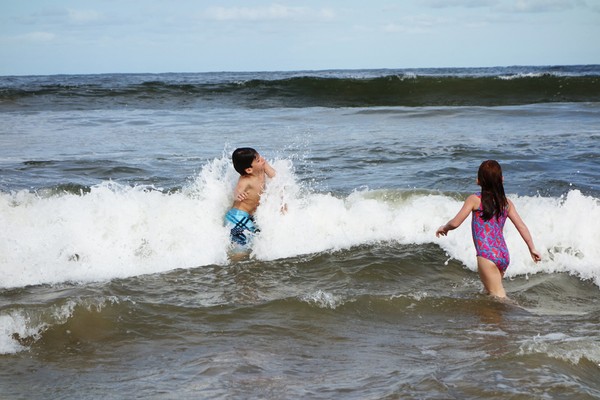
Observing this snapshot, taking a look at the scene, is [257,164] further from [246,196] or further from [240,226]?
[240,226]

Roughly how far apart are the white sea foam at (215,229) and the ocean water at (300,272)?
2 cm

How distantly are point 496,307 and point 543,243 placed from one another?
235 cm

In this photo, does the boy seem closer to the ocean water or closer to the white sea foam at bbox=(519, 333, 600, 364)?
the ocean water

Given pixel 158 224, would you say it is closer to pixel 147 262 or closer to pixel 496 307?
pixel 147 262

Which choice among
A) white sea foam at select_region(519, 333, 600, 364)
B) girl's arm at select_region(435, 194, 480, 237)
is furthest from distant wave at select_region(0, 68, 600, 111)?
white sea foam at select_region(519, 333, 600, 364)

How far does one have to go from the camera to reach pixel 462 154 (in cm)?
1264

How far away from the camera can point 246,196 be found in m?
7.98

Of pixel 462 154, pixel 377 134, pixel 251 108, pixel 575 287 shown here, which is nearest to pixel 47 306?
pixel 575 287

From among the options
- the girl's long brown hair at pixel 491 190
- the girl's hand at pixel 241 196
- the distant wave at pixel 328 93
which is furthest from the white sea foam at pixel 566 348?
the distant wave at pixel 328 93

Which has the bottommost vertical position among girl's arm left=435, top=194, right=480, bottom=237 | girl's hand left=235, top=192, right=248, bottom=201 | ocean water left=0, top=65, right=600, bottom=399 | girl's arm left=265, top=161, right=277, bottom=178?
ocean water left=0, top=65, right=600, bottom=399

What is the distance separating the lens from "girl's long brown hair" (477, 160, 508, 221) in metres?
6.01

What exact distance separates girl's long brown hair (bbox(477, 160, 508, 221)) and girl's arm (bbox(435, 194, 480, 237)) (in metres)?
0.07

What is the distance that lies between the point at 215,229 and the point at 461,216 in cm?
315

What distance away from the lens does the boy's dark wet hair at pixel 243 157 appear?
7.72 metres
